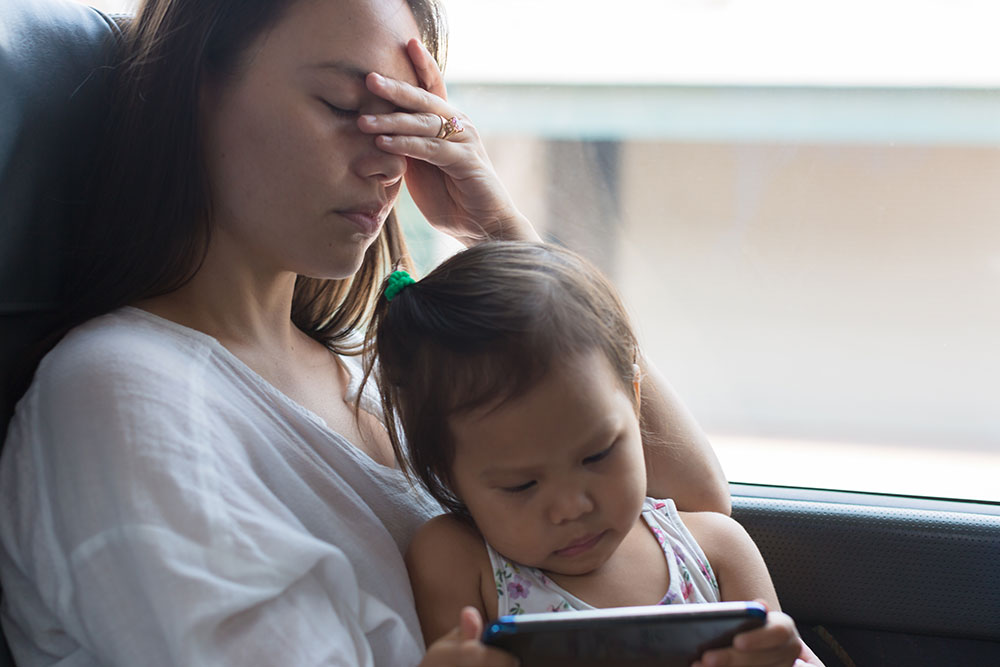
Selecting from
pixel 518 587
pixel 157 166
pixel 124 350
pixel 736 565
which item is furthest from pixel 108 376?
pixel 736 565

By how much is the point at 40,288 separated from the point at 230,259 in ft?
0.73

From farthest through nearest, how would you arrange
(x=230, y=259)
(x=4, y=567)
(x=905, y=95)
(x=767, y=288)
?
(x=767, y=288) < (x=905, y=95) < (x=230, y=259) < (x=4, y=567)

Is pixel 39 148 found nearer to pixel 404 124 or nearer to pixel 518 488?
pixel 404 124

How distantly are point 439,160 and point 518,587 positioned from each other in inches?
23.1

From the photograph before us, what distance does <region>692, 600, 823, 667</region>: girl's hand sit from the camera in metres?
0.89

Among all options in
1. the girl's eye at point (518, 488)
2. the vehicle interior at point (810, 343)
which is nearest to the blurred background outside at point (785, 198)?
the vehicle interior at point (810, 343)

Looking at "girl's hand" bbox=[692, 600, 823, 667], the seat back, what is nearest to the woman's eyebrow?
the seat back

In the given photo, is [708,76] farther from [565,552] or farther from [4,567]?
[4,567]

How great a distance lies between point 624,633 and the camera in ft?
2.78

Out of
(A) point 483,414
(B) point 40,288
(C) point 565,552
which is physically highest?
(B) point 40,288

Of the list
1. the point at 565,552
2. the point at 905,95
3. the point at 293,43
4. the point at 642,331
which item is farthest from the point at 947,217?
the point at 293,43

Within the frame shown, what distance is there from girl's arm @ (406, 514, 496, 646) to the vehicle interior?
58 cm

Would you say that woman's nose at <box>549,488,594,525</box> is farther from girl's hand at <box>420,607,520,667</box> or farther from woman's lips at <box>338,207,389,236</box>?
woman's lips at <box>338,207,389,236</box>

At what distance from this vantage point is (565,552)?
1.05 metres
